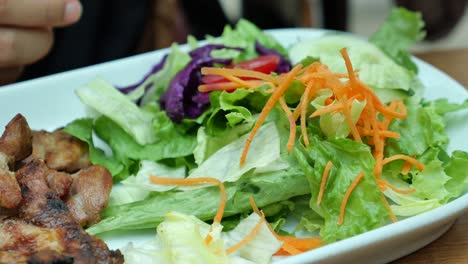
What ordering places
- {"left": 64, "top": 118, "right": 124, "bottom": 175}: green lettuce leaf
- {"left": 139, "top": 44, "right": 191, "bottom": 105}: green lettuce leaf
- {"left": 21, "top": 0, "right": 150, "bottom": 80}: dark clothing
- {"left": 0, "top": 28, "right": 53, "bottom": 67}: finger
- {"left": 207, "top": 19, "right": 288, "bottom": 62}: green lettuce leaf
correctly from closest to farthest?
{"left": 64, "top": 118, "right": 124, "bottom": 175}: green lettuce leaf < {"left": 0, "top": 28, "right": 53, "bottom": 67}: finger < {"left": 139, "top": 44, "right": 191, "bottom": 105}: green lettuce leaf < {"left": 207, "top": 19, "right": 288, "bottom": 62}: green lettuce leaf < {"left": 21, "top": 0, "right": 150, "bottom": 80}: dark clothing

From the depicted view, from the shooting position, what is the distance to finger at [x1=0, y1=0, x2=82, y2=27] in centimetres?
222

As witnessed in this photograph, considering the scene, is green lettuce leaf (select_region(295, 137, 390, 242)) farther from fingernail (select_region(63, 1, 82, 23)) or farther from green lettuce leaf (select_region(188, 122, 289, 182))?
fingernail (select_region(63, 1, 82, 23))

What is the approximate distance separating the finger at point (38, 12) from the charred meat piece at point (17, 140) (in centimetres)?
51

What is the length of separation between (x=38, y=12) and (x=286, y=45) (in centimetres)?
98

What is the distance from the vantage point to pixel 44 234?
154 centimetres

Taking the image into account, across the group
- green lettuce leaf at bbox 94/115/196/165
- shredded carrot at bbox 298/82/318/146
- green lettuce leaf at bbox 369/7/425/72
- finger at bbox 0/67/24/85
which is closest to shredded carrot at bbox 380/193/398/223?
shredded carrot at bbox 298/82/318/146

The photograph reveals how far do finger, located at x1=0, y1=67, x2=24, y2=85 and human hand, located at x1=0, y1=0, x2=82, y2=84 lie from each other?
0.07 ft

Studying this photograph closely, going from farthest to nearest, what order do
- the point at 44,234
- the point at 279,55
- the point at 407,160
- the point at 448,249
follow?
the point at 279,55, the point at 407,160, the point at 448,249, the point at 44,234

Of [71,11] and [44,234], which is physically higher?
[71,11]

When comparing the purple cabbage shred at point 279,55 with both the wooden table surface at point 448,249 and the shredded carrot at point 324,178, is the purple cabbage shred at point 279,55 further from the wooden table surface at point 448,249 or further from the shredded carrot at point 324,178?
the wooden table surface at point 448,249

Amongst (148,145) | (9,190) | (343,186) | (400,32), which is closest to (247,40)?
(400,32)

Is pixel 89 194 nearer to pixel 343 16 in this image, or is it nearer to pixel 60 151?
pixel 60 151

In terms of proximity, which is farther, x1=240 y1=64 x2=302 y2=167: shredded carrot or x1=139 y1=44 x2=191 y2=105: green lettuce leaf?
x1=139 y1=44 x2=191 y2=105: green lettuce leaf

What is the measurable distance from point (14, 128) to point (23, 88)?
0.42 metres
